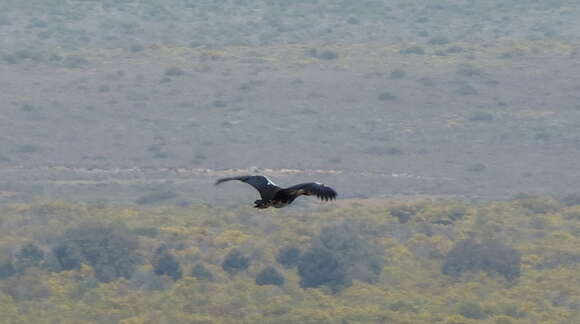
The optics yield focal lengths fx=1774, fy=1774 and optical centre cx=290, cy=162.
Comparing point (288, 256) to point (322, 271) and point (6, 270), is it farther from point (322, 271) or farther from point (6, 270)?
point (6, 270)

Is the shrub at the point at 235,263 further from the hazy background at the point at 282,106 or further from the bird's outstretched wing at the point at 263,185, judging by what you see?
the bird's outstretched wing at the point at 263,185

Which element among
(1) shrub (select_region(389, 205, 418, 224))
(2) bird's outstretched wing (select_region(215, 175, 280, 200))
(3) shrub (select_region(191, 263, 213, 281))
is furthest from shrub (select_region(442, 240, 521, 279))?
(2) bird's outstretched wing (select_region(215, 175, 280, 200))

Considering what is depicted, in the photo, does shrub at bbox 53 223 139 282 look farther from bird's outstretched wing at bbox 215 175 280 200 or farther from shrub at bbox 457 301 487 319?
bird's outstretched wing at bbox 215 175 280 200

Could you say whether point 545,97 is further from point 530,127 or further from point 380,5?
point 380,5

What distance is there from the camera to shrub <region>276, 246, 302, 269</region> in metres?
55.2

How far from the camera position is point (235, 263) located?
5453 cm

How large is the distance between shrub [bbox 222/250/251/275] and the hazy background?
653 inches

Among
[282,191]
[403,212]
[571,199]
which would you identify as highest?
[282,191]

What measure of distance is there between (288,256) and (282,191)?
120 ft

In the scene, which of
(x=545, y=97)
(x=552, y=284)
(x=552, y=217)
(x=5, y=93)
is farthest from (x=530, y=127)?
(x=552, y=284)

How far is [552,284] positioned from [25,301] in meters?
15.4

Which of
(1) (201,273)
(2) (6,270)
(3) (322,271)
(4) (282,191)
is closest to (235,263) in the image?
(1) (201,273)

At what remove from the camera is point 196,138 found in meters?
83.0

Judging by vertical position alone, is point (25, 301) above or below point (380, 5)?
below
